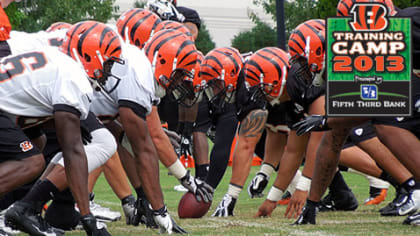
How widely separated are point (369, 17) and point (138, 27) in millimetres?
2053

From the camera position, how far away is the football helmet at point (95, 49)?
540 centimetres

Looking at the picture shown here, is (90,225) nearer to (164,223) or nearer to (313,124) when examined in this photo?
(164,223)

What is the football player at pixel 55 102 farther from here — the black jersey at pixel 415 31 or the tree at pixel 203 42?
the tree at pixel 203 42

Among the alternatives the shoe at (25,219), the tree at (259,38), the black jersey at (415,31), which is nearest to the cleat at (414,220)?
the black jersey at (415,31)

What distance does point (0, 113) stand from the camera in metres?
5.04

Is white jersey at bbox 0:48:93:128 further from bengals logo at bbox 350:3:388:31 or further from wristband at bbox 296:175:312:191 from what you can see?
wristband at bbox 296:175:312:191

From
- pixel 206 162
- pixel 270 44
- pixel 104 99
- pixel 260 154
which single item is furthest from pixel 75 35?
pixel 270 44

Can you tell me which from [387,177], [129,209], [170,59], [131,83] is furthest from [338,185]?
[131,83]

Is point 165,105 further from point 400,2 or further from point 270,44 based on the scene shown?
point 270,44

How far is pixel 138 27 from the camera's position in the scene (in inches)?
277

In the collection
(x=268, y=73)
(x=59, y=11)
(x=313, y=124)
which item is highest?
(x=268, y=73)

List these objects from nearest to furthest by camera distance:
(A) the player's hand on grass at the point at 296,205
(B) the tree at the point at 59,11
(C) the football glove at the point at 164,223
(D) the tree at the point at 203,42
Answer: (C) the football glove at the point at 164,223 → (A) the player's hand on grass at the point at 296,205 → (B) the tree at the point at 59,11 → (D) the tree at the point at 203,42

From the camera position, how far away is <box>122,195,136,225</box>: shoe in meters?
6.44

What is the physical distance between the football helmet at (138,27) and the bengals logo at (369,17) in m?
1.79
